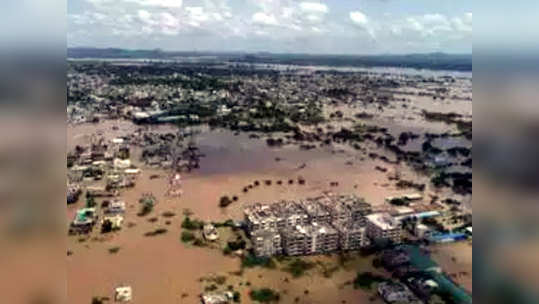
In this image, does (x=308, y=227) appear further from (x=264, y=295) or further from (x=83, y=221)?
(x=83, y=221)

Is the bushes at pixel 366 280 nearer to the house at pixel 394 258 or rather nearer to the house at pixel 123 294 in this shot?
the house at pixel 394 258

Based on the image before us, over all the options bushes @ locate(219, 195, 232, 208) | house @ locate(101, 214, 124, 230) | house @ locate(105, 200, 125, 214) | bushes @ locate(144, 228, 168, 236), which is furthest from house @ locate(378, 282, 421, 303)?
house @ locate(105, 200, 125, 214)

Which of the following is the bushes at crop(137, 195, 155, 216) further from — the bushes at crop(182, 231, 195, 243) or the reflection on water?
the reflection on water

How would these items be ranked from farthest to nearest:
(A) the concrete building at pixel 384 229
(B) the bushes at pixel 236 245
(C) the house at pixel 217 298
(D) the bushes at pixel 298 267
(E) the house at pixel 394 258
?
(A) the concrete building at pixel 384 229 < (B) the bushes at pixel 236 245 < (E) the house at pixel 394 258 < (D) the bushes at pixel 298 267 < (C) the house at pixel 217 298

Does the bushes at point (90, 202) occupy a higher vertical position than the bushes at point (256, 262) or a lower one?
higher

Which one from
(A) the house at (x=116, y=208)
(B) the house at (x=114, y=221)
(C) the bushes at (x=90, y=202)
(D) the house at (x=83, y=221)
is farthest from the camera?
(C) the bushes at (x=90, y=202)

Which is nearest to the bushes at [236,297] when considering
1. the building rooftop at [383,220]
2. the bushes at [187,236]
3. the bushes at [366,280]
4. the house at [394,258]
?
the bushes at [366,280]

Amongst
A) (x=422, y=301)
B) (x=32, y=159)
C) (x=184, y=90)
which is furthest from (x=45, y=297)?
(x=184, y=90)

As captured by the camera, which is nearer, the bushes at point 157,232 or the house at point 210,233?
the house at point 210,233
